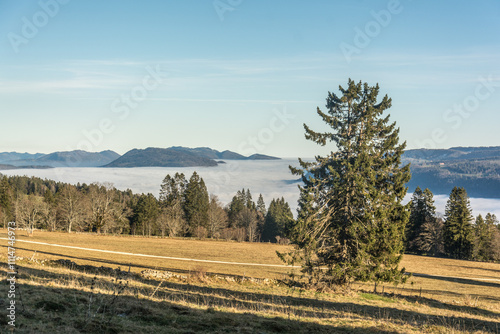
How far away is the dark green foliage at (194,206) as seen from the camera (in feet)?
285

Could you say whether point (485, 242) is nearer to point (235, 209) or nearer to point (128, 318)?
point (235, 209)

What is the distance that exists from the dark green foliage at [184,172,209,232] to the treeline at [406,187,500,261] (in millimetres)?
44640

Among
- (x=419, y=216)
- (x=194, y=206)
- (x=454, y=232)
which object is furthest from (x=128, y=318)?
(x=194, y=206)

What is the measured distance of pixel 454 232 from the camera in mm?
63750

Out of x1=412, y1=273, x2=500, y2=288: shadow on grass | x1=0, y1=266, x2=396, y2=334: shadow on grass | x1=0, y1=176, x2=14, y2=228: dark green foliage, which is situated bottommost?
x1=412, y1=273, x2=500, y2=288: shadow on grass

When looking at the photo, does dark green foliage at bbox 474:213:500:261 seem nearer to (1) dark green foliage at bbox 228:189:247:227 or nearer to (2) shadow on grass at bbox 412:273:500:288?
(2) shadow on grass at bbox 412:273:500:288

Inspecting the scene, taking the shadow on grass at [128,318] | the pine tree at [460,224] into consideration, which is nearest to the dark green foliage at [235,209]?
the pine tree at [460,224]

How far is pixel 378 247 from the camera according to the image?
22.9 meters

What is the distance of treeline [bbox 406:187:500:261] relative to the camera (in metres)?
63.4

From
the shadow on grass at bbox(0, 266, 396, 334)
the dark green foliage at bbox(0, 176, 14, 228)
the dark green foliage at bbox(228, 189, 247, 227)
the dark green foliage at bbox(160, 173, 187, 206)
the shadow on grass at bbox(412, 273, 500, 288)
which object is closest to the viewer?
the shadow on grass at bbox(0, 266, 396, 334)

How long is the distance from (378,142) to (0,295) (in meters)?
21.3

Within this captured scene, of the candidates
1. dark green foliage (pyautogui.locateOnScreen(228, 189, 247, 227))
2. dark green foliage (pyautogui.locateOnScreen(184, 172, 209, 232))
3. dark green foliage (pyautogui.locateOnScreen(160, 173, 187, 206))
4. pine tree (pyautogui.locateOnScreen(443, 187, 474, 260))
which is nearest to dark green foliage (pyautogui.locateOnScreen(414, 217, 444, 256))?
pine tree (pyautogui.locateOnScreen(443, 187, 474, 260))

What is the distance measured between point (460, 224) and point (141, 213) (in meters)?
64.6

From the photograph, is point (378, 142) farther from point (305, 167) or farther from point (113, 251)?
point (113, 251)
